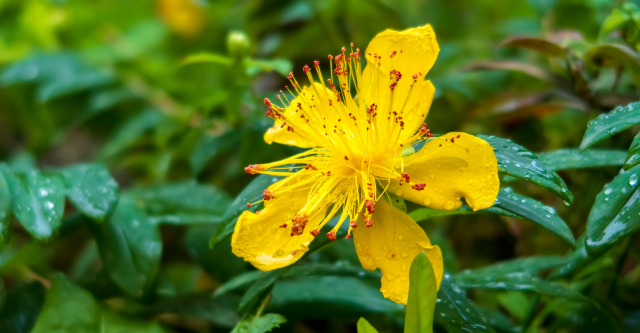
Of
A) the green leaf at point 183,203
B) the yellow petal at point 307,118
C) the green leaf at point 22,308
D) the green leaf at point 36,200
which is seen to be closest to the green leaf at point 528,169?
the yellow petal at point 307,118

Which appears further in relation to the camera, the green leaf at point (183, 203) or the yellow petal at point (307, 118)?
the green leaf at point (183, 203)

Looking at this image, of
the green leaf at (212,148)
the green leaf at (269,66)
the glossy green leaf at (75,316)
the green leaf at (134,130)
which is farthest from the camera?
the green leaf at (134,130)

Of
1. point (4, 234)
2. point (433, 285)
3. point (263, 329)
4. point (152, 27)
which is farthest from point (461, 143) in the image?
point (152, 27)

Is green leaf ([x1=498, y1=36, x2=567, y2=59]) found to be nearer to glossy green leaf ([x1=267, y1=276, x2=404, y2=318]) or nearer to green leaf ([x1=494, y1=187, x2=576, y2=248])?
green leaf ([x1=494, y1=187, x2=576, y2=248])

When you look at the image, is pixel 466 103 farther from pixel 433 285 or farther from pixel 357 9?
pixel 433 285

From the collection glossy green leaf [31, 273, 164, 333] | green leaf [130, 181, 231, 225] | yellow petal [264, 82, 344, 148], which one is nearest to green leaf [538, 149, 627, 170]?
yellow petal [264, 82, 344, 148]

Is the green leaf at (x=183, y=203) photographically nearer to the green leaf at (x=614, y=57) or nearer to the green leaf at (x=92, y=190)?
the green leaf at (x=92, y=190)
